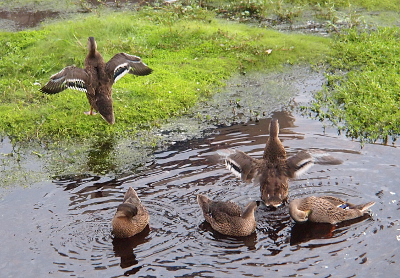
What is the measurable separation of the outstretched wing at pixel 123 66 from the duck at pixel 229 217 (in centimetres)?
407

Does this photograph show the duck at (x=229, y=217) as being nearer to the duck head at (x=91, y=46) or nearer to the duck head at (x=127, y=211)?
the duck head at (x=127, y=211)

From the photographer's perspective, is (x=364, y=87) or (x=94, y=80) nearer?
(x=94, y=80)

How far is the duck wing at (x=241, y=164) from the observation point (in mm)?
8766

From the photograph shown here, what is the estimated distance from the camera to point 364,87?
460 inches

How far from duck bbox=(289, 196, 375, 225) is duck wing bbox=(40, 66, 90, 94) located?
16.0 ft

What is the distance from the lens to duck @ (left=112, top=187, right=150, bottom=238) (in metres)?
7.68

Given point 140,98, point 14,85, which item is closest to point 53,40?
point 14,85

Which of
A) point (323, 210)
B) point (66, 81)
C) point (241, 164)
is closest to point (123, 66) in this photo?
point (66, 81)

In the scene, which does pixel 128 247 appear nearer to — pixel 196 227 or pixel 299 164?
pixel 196 227

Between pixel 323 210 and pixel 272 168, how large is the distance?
3.56 feet

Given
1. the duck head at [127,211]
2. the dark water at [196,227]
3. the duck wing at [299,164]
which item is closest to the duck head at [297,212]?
the dark water at [196,227]

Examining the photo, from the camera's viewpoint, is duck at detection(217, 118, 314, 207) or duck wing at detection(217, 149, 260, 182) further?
duck wing at detection(217, 149, 260, 182)

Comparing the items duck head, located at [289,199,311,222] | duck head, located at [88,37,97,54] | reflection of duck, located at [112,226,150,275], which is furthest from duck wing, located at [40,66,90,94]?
duck head, located at [289,199,311,222]

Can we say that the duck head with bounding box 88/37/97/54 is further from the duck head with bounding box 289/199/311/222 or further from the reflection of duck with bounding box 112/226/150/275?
the duck head with bounding box 289/199/311/222
